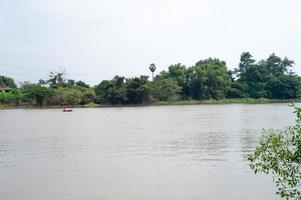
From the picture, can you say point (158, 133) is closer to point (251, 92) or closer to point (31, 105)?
point (31, 105)

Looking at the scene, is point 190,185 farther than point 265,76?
No

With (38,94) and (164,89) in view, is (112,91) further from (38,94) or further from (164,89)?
(38,94)

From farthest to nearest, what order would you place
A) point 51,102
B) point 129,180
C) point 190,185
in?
point 51,102 < point 129,180 < point 190,185

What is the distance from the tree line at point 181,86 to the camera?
77500 millimetres

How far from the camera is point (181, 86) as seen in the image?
83812mm

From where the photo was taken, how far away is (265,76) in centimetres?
8888

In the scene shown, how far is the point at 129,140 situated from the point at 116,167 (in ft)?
30.4

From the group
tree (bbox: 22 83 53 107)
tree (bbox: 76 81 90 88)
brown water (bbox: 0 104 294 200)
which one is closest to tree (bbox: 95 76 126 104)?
tree (bbox: 22 83 53 107)

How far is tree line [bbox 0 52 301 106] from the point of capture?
254 feet

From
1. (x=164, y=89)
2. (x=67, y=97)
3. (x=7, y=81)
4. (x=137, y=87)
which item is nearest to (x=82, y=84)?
(x=67, y=97)

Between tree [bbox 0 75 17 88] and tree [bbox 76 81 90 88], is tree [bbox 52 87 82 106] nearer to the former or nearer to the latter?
tree [bbox 76 81 90 88]

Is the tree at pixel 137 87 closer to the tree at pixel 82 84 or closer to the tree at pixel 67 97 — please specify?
the tree at pixel 67 97

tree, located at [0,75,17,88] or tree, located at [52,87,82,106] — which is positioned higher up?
tree, located at [0,75,17,88]

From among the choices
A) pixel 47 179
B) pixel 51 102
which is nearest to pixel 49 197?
pixel 47 179
